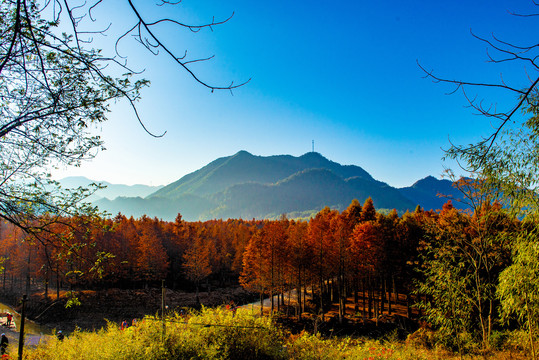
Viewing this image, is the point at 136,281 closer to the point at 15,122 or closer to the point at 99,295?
the point at 99,295

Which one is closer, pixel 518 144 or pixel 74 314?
pixel 518 144

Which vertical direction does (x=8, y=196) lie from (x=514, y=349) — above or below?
above

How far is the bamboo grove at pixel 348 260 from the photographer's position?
10602 millimetres

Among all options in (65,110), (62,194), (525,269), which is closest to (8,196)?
(62,194)

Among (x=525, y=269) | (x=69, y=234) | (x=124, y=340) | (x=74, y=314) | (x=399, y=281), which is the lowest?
(x=74, y=314)

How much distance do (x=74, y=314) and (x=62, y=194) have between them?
25818mm

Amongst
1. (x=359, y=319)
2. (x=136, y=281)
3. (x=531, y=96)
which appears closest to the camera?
(x=531, y=96)

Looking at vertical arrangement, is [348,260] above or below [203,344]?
below

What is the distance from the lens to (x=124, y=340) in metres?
6.41

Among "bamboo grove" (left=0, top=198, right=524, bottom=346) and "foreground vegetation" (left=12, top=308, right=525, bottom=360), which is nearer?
"foreground vegetation" (left=12, top=308, right=525, bottom=360)

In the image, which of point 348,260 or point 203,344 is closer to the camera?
point 203,344

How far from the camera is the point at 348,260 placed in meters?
22.5

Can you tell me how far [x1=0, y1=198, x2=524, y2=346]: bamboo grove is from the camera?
1060 centimetres

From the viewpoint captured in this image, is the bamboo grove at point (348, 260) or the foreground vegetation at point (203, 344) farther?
the bamboo grove at point (348, 260)
